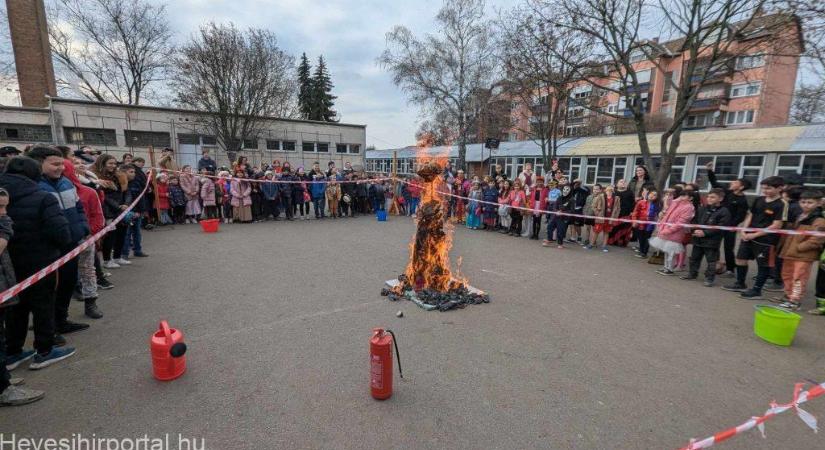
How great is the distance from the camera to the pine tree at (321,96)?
42.1 m

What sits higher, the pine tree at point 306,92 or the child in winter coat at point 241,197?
the pine tree at point 306,92

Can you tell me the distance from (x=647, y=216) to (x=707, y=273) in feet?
8.32

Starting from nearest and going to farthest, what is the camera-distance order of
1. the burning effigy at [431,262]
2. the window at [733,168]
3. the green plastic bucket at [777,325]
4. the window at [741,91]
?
the green plastic bucket at [777,325] → the burning effigy at [431,262] → the window at [733,168] → the window at [741,91]

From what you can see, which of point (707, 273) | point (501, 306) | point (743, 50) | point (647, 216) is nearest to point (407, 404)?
point (501, 306)

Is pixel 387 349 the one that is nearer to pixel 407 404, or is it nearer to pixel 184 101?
pixel 407 404

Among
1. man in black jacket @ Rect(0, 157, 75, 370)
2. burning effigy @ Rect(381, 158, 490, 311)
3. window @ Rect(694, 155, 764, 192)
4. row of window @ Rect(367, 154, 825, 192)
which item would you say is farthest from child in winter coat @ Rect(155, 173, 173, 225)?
window @ Rect(694, 155, 764, 192)

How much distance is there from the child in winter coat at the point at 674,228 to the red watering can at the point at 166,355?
7.99 m

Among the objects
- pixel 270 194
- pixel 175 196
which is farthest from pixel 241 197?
pixel 175 196

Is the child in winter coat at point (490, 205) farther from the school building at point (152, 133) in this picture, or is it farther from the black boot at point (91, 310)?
the school building at point (152, 133)

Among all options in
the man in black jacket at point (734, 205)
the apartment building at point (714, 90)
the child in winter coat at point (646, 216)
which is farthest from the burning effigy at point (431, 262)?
the apartment building at point (714, 90)

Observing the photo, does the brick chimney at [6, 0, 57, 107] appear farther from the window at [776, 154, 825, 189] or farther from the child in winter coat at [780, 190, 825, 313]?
the window at [776, 154, 825, 189]

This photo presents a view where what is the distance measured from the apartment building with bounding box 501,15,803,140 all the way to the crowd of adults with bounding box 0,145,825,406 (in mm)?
4918

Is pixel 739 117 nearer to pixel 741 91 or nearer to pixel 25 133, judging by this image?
pixel 741 91

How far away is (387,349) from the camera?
9.61 ft
